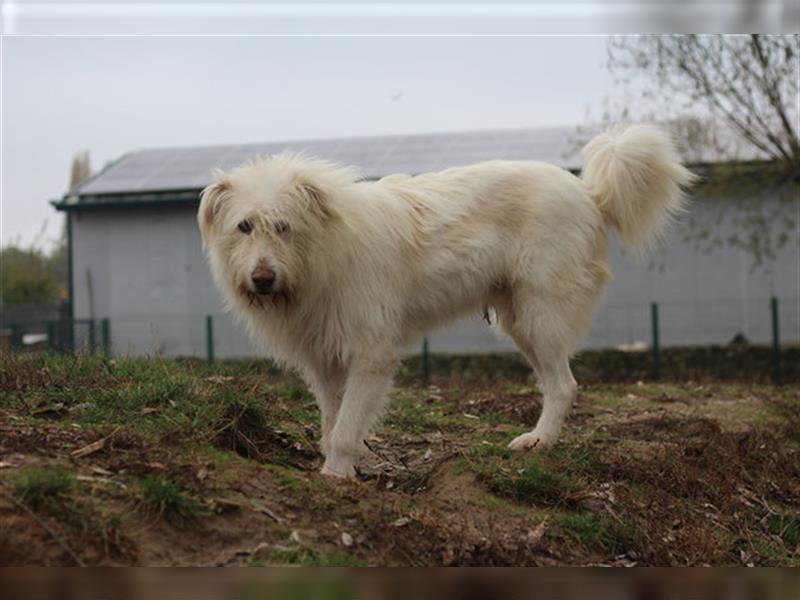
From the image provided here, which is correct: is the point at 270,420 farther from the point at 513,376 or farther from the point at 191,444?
the point at 513,376

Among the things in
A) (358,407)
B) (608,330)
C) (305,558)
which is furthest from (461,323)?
(305,558)

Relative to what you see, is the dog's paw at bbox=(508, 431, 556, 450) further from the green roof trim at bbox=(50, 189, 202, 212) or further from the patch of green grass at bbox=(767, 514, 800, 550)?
the green roof trim at bbox=(50, 189, 202, 212)

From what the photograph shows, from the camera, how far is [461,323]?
19.9 metres

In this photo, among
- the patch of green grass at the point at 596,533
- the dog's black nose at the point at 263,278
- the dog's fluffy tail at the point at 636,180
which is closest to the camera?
the patch of green grass at the point at 596,533

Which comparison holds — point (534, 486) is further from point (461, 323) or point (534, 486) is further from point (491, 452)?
point (461, 323)

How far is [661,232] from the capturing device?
8.61 metres

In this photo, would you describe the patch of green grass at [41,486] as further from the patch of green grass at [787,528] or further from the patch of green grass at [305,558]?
the patch of green grass at [787,528]

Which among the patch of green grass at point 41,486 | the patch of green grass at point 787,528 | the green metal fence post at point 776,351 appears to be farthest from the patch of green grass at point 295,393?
the green metal fence post at point 776,351

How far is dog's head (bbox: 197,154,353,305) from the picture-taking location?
6.51 meters

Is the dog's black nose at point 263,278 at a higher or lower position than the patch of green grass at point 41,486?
higher

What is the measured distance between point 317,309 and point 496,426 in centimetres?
286

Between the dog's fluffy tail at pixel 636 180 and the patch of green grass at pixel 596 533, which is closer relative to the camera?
the patch of green grass at pixel 596 533

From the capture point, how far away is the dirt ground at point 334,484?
5.05m

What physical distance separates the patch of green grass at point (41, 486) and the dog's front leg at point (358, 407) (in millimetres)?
1984
